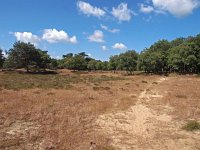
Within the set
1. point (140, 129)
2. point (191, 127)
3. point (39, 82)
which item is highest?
point (39, 82)

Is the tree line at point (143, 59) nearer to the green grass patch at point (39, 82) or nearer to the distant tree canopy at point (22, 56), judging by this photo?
the distant tree canopy at point (22, 56)

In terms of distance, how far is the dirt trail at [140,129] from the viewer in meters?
13.1

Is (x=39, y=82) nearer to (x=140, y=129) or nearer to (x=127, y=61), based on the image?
(x=140, y=129)

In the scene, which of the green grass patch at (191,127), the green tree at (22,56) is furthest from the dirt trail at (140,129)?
the green tree at (22,56)

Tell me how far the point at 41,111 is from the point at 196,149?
11383 millimetres

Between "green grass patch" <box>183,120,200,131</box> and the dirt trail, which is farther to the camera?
"green grass patch" <box>183,120,200,131</box>

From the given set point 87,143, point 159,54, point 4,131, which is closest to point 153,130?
point 87,143

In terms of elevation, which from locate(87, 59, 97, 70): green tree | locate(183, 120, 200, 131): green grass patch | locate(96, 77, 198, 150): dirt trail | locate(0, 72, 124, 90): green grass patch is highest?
locate(87, 59, 97, 70): green tree

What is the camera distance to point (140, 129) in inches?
632

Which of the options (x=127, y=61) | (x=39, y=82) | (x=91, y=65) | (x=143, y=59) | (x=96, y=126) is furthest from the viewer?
(x=91, y=65)

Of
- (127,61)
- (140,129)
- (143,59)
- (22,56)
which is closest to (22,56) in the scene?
(22,56)

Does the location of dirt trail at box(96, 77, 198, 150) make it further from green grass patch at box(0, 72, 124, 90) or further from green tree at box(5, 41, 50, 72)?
green tree at box(5, 41, 50, 72)

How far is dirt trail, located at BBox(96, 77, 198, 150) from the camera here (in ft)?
43.0

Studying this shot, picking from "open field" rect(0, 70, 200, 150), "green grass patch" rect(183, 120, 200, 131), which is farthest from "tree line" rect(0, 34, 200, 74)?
"green grass patch" rect(183, 120, 200, 131)
